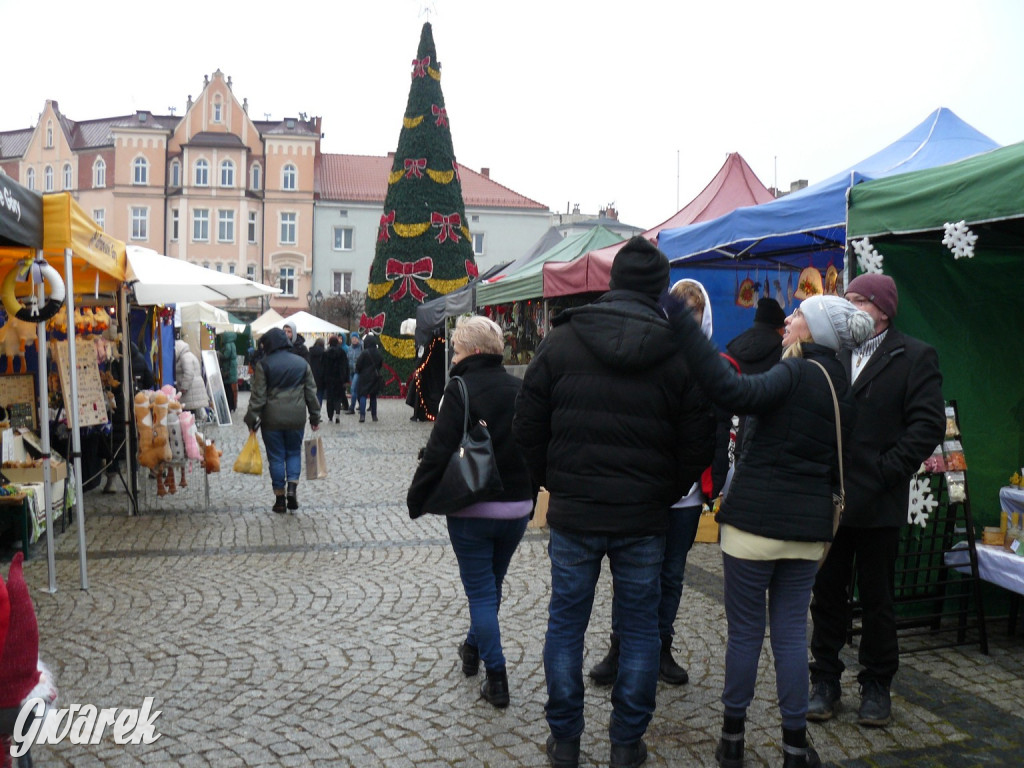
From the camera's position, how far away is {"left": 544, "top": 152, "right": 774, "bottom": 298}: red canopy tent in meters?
9.49

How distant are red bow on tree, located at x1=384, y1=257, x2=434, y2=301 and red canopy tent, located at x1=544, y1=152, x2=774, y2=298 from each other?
14.9 meters

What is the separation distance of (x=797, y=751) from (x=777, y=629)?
43cm

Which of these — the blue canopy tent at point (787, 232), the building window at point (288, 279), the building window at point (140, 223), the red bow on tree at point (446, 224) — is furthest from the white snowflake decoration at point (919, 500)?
the building window at point (140, 223)

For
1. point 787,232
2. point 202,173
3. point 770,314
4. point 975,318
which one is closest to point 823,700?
point 770,314

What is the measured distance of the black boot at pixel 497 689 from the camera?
402cm

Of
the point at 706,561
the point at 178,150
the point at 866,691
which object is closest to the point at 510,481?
the point at 866,691

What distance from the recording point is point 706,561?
21.9 feet

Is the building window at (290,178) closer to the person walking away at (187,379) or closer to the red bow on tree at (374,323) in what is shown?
the red bow on tree at (374,323)

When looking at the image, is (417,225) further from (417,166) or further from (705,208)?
(705,208)

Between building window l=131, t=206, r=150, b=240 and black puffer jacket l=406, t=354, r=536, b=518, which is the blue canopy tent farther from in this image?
building window l=131, t=206, r=150, b=240

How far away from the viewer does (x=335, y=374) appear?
19.1 m

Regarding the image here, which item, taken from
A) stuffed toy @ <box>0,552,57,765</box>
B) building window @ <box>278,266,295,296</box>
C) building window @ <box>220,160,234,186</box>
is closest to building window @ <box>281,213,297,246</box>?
building window @ <box>278,266,295,296</box>

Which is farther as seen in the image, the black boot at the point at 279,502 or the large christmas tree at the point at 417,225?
the large christmas tree at the point at 417,225

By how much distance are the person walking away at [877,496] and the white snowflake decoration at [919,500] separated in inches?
35.5
